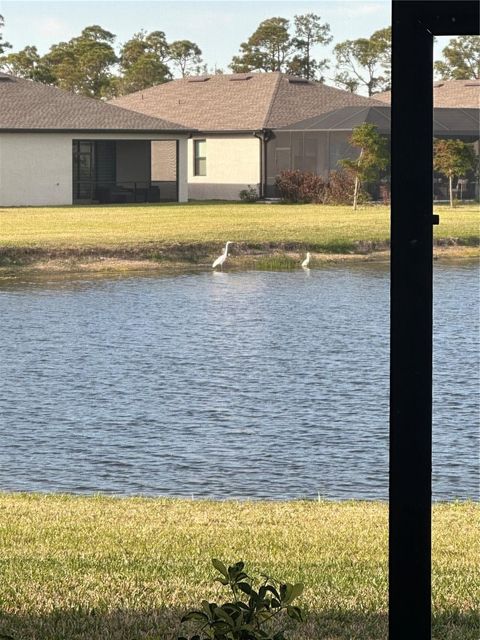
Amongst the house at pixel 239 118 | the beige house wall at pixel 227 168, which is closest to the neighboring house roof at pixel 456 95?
the house at pixel 239 118

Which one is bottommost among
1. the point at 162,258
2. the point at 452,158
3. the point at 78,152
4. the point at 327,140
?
the point at 162,258

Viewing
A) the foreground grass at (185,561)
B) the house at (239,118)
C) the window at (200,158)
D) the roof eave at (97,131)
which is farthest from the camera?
Result: the window at (200,158)

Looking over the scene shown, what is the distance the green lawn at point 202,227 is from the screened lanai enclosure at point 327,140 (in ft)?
15.0

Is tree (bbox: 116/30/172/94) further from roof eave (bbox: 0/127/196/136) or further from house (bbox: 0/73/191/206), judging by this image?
roof eave (bbox: 0/127/196/136)

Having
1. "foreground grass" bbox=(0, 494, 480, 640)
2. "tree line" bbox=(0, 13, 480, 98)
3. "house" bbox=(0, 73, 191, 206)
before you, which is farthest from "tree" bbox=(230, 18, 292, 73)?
"foreground grass" bbox=(0, 494, 480, 640)

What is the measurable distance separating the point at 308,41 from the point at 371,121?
3110 cm

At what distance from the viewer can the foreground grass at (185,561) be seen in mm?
4770

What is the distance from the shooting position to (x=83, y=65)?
72.2m

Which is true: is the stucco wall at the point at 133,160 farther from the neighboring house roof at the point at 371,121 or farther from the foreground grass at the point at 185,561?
the foreground grass at the point at 185,561

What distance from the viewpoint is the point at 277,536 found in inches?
271

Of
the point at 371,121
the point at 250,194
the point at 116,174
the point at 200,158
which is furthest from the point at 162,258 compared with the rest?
the point at 200,158

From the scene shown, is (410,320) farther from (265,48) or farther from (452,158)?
(265,48)

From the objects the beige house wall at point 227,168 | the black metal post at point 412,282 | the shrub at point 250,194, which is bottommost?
the black metal post at point 412,282

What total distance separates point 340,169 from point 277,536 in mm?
39605
